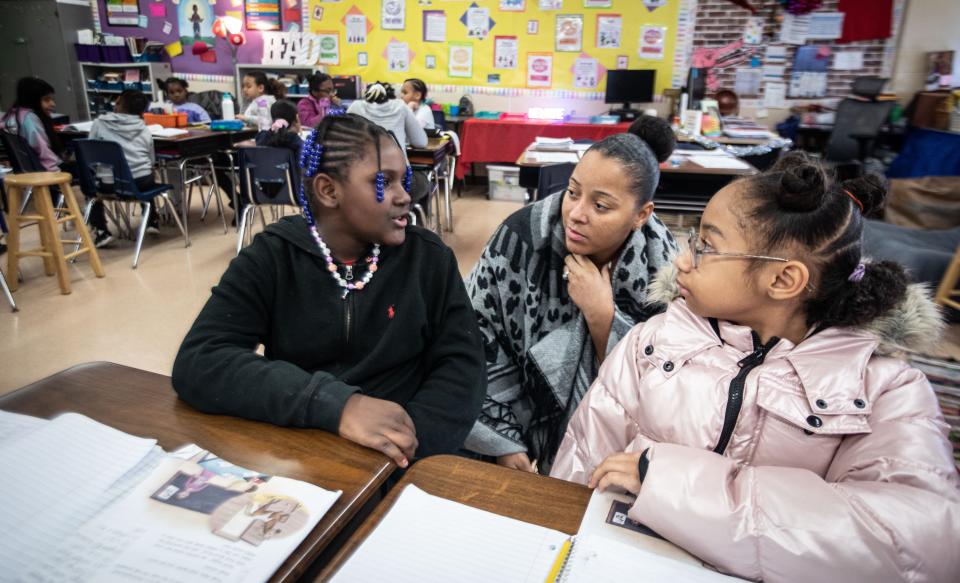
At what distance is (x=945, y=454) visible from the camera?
0.72 m

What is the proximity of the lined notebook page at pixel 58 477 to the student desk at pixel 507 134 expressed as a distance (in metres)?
5.58

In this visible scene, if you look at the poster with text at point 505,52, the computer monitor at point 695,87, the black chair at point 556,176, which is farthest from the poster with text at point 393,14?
the black chair at point 556,176

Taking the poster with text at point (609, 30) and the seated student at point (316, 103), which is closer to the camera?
the seated student at point (316, 103)

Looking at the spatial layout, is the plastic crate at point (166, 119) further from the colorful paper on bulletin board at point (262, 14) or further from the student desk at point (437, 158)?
the colorful paper on bulletin board at point (262, 14)

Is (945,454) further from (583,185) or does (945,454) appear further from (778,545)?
(583,185)

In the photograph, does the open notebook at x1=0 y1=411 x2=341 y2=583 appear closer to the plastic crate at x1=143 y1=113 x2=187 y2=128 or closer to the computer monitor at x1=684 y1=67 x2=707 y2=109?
the plastic crate at x1=143 y1=113 x2=187 y2=128

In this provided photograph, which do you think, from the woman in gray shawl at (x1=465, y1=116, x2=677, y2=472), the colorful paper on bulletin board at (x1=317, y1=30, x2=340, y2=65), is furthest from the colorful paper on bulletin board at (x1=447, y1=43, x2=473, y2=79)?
the woman in gray shawl at (x1=465, y1=116, x2=677, y2=472)

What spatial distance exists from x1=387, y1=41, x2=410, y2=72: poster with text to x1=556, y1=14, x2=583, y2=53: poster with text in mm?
1857

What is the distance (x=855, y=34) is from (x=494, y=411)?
6428 millimetres

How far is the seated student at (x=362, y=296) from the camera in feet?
3.43

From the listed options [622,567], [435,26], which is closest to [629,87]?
[435,26]

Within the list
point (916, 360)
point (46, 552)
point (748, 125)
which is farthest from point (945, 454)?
point (748, 125)

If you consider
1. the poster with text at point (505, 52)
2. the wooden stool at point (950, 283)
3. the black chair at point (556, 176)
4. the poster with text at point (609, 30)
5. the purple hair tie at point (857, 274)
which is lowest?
the wooden stool at point (950, 283)

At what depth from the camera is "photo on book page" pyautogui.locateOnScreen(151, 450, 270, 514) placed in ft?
2.17
